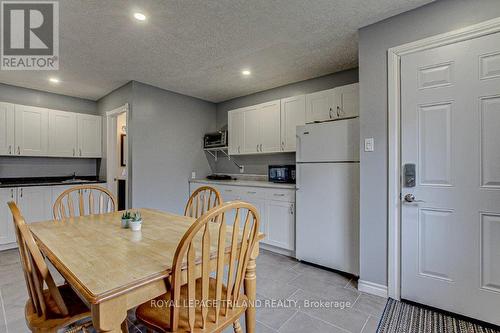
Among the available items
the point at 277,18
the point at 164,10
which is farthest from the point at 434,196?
the point at 164,10

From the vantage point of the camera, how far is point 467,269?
1787 millimetres

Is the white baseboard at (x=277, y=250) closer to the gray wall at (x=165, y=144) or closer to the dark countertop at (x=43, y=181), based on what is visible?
the gray wall at (x=165, y=144)

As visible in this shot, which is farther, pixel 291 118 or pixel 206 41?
pixel 291 118

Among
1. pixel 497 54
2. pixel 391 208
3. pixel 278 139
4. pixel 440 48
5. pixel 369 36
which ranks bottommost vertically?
pixel 391 208

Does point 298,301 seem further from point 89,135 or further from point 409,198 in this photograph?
point 89,135

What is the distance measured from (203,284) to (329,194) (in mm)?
1922

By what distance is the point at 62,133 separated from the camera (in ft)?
13.3

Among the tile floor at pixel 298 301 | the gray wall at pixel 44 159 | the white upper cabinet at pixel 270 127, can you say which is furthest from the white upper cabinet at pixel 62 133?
the white upper cabinet at pixel 270 127

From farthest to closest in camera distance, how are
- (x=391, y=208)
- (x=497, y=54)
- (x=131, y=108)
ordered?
1. (x=131, y=108)
2. (x=391, y=208)
3. (x=497, y=54)

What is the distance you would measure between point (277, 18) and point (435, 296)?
2.62 meters

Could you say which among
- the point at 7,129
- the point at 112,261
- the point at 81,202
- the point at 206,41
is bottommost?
the point at 112,261

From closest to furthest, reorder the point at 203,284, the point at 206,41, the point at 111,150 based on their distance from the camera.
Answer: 1. the point at 203,284
2. the point at 206,41
3. the point at 111,150

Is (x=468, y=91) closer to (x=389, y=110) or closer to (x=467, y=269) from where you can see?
(x=389, y=110)

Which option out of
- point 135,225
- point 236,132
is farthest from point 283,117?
point 135,225
